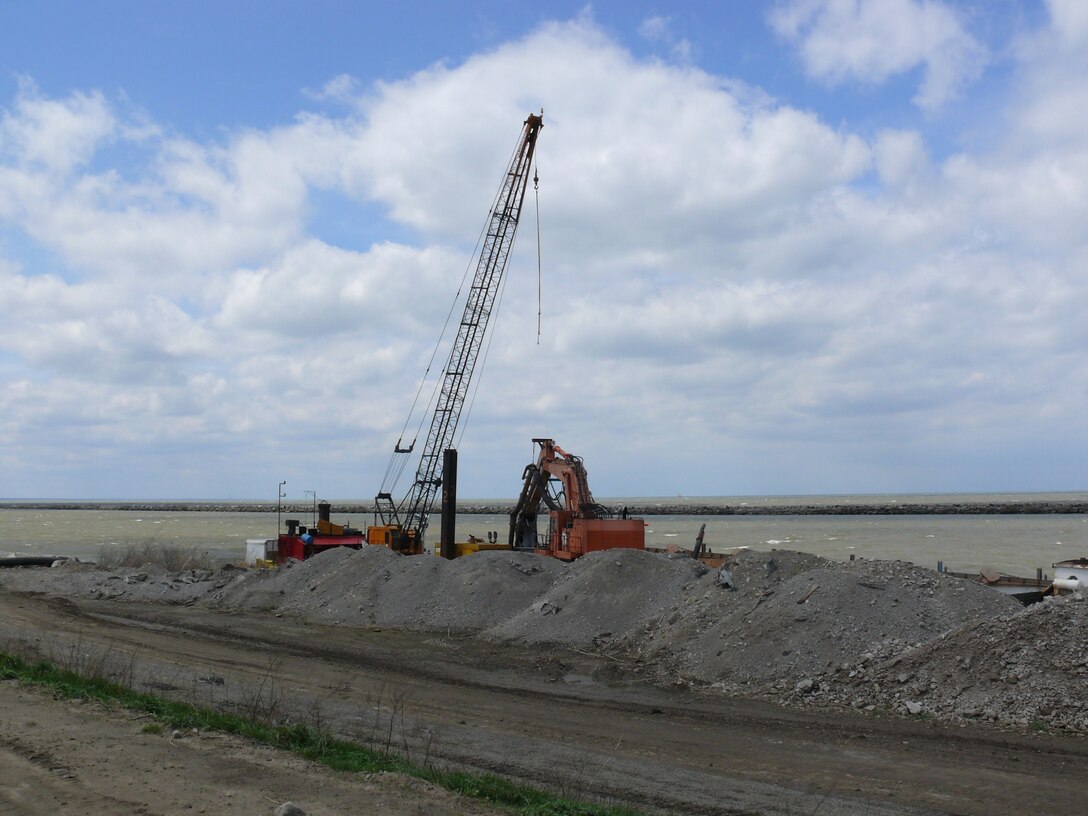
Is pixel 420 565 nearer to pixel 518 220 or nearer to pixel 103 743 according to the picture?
pixel 103 743

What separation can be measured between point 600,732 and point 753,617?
6.68 meters

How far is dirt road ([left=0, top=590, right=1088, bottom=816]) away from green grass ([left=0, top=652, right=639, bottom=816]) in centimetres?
64

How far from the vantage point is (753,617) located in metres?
17.8

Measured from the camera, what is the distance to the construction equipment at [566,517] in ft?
94.8

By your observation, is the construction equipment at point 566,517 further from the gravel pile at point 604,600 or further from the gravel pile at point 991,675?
the gravel pile at point 991,675

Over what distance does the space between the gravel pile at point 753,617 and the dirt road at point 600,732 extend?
1.02 meters

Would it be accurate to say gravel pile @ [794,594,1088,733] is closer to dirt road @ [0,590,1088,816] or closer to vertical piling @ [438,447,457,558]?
dirt road @ [0,590,1088,816]

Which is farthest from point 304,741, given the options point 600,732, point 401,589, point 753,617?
point 401,589

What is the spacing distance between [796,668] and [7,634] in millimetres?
15882

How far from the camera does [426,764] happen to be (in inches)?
367

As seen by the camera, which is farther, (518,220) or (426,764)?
(518,220)

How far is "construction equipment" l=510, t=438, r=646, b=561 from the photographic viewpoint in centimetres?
2889

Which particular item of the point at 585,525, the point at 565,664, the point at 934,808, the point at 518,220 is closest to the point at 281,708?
the point at 565,664

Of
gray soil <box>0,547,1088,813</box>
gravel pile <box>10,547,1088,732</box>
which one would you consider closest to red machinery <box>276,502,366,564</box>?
gravel pile <box>10,547,1088,732</box>
